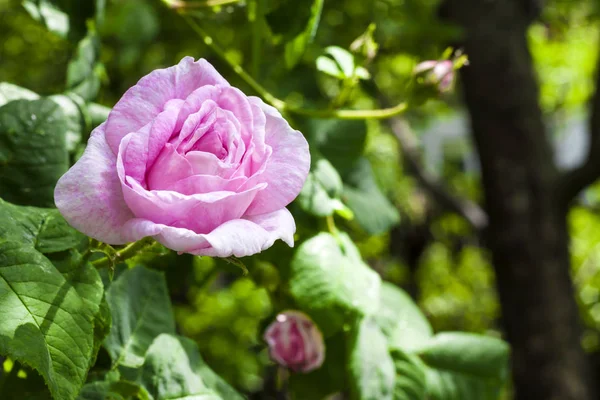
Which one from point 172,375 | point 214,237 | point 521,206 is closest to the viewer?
point 214,237

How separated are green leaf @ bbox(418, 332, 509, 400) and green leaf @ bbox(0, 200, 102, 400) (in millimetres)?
540

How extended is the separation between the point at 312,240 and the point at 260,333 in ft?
0.92

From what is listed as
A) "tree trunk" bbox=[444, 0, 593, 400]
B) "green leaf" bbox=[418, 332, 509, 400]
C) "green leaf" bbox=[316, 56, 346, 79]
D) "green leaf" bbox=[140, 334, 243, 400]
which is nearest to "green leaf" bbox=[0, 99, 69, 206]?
"green leaf" bbox=[140, 334, 243, 400]

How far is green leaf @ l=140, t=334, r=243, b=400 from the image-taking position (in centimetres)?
60

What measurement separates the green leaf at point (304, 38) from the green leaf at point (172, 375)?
0.32 meters

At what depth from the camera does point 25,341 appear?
0.42m

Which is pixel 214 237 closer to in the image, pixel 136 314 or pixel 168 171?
pixel 168 171

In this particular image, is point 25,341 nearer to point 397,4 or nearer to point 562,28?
point 397,4

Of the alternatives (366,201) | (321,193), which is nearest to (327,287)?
(321,193)

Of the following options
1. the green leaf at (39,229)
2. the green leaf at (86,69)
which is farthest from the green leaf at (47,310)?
the green leaf at (86,69)

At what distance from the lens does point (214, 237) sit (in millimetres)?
392

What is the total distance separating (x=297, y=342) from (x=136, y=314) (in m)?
0.19

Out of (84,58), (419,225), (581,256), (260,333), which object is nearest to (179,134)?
(84,58)

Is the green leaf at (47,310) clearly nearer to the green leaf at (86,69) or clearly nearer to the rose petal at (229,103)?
the rose petal at (229,103)
